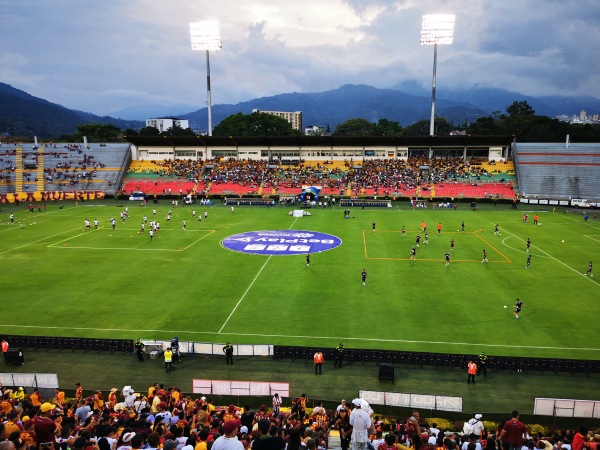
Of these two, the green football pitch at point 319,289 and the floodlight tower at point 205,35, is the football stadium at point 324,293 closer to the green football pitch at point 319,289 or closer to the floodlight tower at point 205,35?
the green football pitch at point 319,289

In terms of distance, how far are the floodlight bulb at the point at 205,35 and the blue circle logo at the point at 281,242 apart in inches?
2034

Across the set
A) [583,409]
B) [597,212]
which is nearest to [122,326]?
[583,409]

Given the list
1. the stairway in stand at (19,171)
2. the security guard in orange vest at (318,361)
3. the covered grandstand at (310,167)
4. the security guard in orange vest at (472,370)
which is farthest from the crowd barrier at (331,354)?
the stairway in stand at (19,171)

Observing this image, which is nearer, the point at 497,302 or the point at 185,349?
the point at 185,349

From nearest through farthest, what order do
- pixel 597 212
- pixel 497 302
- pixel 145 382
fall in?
1. pixel 145 382
2. pixel 497 302
3. pixel 597 212

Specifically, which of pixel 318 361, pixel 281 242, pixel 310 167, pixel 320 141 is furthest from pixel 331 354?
pixel 320 141

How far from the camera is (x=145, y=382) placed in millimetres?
18594

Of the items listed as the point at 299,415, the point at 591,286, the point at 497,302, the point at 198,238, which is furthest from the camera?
the point at 198,238

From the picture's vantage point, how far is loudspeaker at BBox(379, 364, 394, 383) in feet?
60.9

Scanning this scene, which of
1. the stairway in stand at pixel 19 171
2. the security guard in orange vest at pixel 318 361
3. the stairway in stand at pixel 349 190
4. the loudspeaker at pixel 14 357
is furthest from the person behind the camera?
the stairway in stand at pixel 19 171

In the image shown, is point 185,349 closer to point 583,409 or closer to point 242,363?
point 242,363

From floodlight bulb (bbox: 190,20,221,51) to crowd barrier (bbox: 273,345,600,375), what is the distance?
76.2m

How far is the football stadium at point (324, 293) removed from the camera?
18.8 m

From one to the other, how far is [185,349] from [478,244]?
3281 cm
